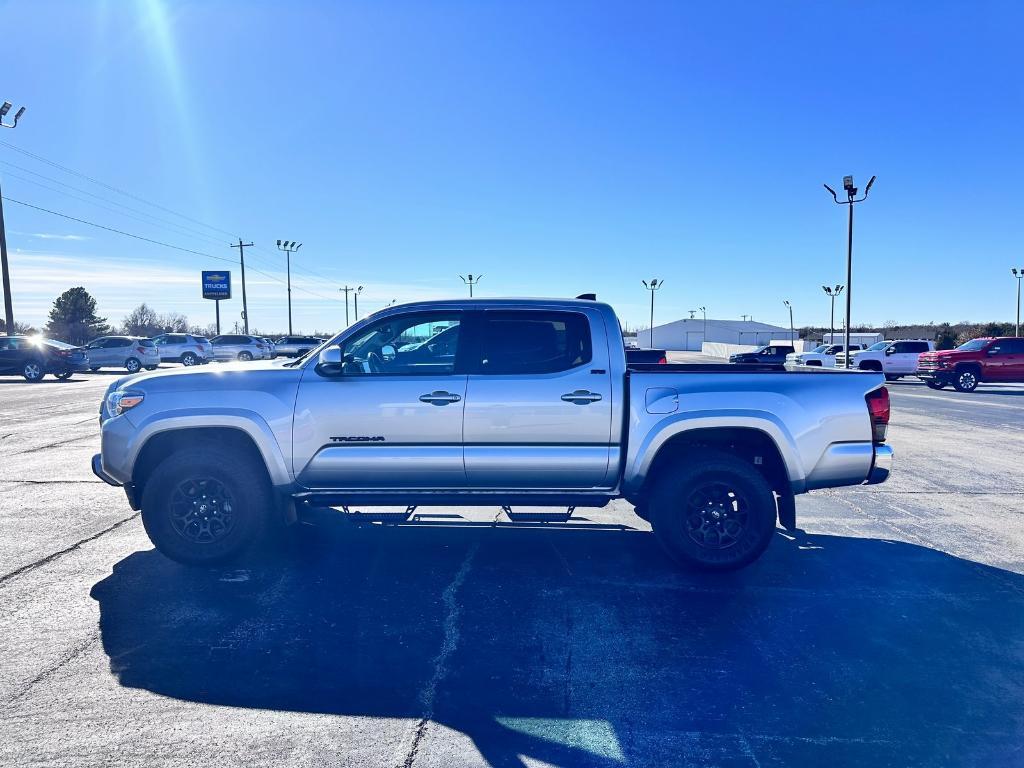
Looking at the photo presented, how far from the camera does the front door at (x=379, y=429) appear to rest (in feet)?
15.5

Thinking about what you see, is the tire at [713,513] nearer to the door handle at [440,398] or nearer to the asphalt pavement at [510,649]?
the asphalt pavement at [510,649]

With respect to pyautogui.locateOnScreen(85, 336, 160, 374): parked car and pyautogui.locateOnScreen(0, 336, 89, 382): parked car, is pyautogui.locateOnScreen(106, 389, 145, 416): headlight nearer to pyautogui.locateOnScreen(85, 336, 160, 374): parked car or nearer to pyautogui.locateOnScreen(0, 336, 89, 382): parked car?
pyautogui.locateOnScreen(0, 336, 89, 382): parked car

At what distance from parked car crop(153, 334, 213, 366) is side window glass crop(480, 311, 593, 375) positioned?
3332cm

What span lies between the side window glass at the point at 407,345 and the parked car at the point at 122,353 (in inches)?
1160

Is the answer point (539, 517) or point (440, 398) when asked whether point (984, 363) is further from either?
point (440, 398)

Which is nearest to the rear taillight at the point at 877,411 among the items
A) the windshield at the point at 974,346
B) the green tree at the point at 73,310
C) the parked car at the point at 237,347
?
the windshield at the point at 974,346

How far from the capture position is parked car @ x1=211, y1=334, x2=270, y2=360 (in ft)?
123

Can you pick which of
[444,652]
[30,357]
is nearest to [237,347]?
[30,357]

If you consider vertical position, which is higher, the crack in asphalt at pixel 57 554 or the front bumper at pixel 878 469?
the front bumper at pixel 878 469

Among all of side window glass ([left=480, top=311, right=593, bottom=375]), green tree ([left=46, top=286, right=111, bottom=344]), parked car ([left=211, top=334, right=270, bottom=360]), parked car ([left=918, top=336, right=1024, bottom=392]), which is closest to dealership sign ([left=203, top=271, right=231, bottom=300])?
green tree ([left=46, top=286, right=111, bottom=344])

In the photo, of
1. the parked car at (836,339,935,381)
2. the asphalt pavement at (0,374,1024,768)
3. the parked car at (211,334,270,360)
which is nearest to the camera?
the asphalt pavement at (0,374,1024,768)

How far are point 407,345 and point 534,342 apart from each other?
3.38 feet

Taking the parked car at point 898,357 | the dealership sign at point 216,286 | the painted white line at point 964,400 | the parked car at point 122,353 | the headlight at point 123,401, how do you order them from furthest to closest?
the dealership sign at point 216,286 < the parked car at point 122,353 < the parked car at point 898,357 < the painted white line at point 964,400 < the headlight at point 123,401

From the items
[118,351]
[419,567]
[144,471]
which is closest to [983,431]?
[419,567]
